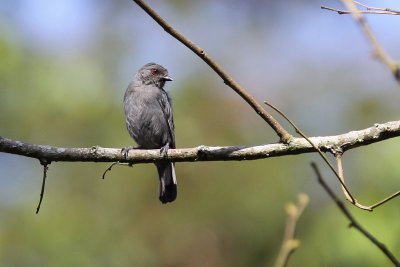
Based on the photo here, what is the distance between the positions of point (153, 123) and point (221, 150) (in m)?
3.08

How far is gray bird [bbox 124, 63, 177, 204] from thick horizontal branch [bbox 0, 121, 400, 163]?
2430 millimetres

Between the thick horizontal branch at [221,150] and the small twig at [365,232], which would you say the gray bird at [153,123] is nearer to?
the thick horizontal branch at [221,150]

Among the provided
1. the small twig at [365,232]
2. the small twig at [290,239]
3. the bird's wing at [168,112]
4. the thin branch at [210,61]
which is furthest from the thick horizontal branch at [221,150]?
the bird's wing at [168,112]

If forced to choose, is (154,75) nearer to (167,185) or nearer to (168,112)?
(168,112)

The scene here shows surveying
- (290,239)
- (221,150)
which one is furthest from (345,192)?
(221,150)

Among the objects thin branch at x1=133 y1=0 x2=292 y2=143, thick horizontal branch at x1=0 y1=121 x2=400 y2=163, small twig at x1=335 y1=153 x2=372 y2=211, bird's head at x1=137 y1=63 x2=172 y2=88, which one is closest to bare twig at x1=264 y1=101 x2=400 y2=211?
small twig at x1=335 y1=153 x2=372 y2=211

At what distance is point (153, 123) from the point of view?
6922 millimetres

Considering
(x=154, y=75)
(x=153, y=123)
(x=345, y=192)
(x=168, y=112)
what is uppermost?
(x=154, y=75)

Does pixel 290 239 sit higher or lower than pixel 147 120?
lower

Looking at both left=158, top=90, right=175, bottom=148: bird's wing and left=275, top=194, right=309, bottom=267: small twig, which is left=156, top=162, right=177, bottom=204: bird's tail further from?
left=275, top=194, right=309, bottom=267: small twig

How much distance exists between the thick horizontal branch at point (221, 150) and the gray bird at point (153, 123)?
243cm

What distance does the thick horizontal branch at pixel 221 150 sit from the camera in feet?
11.7

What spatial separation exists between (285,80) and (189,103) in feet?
11.8

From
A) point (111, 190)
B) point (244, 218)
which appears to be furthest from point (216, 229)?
point (111, 190)
